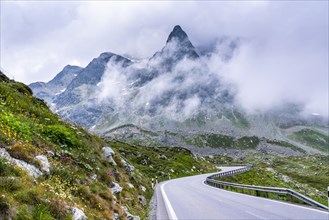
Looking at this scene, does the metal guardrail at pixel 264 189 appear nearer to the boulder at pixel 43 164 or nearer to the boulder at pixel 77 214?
the boulder at pixel 77 214

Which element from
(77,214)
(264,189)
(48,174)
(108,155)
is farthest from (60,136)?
(264,189)

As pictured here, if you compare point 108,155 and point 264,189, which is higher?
point 108,155

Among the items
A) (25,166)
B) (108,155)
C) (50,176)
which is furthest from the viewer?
(108,155)

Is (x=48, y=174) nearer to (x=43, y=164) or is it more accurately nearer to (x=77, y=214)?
(x=43, y=164)

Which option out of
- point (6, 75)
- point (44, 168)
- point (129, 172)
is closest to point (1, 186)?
point (44, 168)

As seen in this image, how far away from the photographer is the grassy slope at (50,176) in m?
7.24

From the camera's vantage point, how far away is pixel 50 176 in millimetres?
10086

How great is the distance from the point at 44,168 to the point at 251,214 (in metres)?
9.15

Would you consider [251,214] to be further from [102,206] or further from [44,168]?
[44,168]

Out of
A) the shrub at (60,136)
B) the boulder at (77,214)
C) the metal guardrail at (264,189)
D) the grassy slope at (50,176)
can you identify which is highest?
the shrub at (60,136)

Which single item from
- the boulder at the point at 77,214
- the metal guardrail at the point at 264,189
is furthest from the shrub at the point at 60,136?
the metal guardrail at the point at 264,189

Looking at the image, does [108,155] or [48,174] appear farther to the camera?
[108,155]

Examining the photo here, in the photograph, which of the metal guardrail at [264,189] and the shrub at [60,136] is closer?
the shrub at [60,136]

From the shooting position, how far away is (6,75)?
2658 cm
